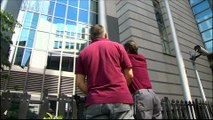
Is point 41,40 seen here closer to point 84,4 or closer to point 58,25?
point 58,25

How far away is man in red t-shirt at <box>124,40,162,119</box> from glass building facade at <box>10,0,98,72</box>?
7.71 metres

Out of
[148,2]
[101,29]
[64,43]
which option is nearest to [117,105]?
[101,29]

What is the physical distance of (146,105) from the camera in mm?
3020

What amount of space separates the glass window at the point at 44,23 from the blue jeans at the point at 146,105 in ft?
30.3

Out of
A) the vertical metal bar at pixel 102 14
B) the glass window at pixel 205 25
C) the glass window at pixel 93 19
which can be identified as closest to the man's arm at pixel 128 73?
the vertical metal bar at pixel 102 14

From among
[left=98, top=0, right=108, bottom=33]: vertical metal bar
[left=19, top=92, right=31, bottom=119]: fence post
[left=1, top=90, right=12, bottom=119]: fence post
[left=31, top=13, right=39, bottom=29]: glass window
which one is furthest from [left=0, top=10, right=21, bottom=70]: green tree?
[left=98, top=0, right=108, bottom=33]: vertical metal bar

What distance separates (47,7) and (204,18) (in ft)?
44.5

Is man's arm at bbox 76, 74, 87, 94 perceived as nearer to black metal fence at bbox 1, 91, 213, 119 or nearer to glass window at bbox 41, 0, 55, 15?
black metal fence at bbox 1, 91, 213, 119

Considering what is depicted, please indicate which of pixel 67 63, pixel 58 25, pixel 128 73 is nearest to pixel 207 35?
pixel 67 63

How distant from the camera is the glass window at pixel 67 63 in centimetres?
1058

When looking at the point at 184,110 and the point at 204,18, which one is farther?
the point at 204,18

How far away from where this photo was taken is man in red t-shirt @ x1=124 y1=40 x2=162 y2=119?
300cm

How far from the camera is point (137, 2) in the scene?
1107cm

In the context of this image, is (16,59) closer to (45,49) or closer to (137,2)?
(45,49)
